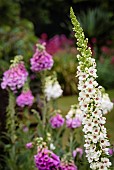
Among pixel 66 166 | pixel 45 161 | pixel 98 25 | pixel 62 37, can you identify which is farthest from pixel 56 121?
pixel 62 37

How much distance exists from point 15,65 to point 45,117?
660 millimetres

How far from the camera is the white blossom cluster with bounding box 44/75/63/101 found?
13.4 feet

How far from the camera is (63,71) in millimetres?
9953

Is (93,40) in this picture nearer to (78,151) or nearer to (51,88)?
(51,88)

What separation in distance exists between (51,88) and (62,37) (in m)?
8.67

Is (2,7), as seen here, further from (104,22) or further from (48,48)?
(104,22)

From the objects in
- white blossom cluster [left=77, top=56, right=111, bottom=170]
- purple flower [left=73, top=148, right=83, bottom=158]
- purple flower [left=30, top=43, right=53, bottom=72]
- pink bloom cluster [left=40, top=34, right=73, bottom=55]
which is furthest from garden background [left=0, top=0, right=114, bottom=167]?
white blossom cluster [left=77, top=56, right=111, bottom=170]

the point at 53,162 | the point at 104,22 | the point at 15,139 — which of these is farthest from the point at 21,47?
the point at 53,162

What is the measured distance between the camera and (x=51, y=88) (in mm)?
4125

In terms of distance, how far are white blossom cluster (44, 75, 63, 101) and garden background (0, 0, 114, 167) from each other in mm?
2207

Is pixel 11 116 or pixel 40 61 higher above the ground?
pixel 40 61

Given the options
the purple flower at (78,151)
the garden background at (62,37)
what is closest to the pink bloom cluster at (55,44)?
the garden background at (62,37)

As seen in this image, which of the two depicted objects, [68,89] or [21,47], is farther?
[68,89]

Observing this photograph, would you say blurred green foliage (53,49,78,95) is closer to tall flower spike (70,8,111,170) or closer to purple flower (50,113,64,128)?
purple flower (50,113,64,128)
